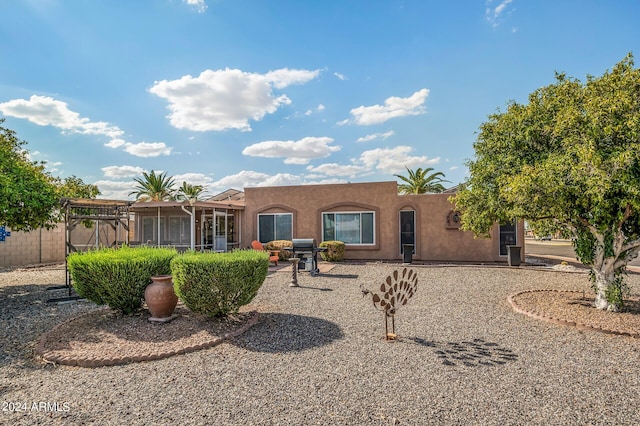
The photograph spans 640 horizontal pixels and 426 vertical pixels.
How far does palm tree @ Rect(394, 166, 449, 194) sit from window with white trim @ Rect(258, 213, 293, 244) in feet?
32.9

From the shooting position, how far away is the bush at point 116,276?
657 cm

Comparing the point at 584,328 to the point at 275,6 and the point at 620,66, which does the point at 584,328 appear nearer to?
the point at 620,66

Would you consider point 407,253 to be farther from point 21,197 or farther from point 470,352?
point 21,197

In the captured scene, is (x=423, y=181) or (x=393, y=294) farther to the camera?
(x=423, y=181)

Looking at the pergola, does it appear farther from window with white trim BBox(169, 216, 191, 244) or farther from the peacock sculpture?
window with white trim BBox(169, 216, 191, 244)

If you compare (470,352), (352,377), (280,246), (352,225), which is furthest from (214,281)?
(352,225)

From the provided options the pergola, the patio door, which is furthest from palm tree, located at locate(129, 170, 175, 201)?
the patio door

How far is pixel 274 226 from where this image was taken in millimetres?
18391

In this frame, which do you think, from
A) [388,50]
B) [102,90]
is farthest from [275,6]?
[102,90]

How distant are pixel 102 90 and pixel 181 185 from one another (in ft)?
64.9

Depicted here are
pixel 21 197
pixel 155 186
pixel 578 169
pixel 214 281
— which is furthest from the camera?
pixel 155 186

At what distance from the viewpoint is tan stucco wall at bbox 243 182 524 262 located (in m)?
16.2

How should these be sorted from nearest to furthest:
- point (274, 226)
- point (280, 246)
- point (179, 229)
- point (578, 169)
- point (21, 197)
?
1. point (578, 169)
2. point (21, 197)
3. point (280, 246)
4. point (274, 226)
5. point (179, 229)

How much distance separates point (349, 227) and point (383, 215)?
177 cm
